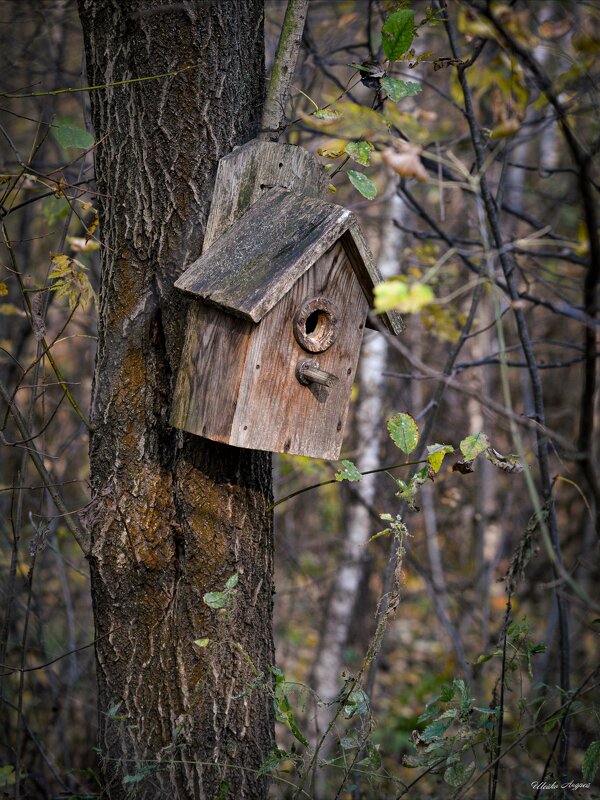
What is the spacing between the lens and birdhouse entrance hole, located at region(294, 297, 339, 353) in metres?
2.16

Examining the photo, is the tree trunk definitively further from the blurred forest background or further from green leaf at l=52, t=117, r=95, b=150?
the blurred forest background

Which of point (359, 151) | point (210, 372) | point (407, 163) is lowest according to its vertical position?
point (210, 372)

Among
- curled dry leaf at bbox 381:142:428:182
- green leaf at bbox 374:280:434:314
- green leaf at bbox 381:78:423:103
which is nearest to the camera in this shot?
green leaf at bbox 374:280:434:314

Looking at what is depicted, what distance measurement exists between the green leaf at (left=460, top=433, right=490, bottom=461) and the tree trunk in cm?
70

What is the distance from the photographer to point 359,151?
2141 millimetres

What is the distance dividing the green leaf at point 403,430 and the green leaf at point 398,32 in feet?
3.64

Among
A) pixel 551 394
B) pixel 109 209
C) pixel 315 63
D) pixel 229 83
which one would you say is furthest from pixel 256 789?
pixel 551 394

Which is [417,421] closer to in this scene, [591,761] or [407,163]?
[591,761]

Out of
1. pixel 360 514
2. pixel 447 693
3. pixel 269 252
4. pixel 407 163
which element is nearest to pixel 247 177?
pixel 269 252

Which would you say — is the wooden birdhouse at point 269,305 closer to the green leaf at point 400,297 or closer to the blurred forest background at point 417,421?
the blurred forest background at point 417,421

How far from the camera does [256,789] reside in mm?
2229

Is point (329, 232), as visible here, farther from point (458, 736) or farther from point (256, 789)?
point (256, 789)

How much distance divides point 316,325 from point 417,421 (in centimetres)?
206

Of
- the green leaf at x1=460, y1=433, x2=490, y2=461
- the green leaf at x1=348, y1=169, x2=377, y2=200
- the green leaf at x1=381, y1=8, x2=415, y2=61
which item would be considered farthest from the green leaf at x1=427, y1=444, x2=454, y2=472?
the green leaf at x1=381, y1=8, x2=415, y2=61
